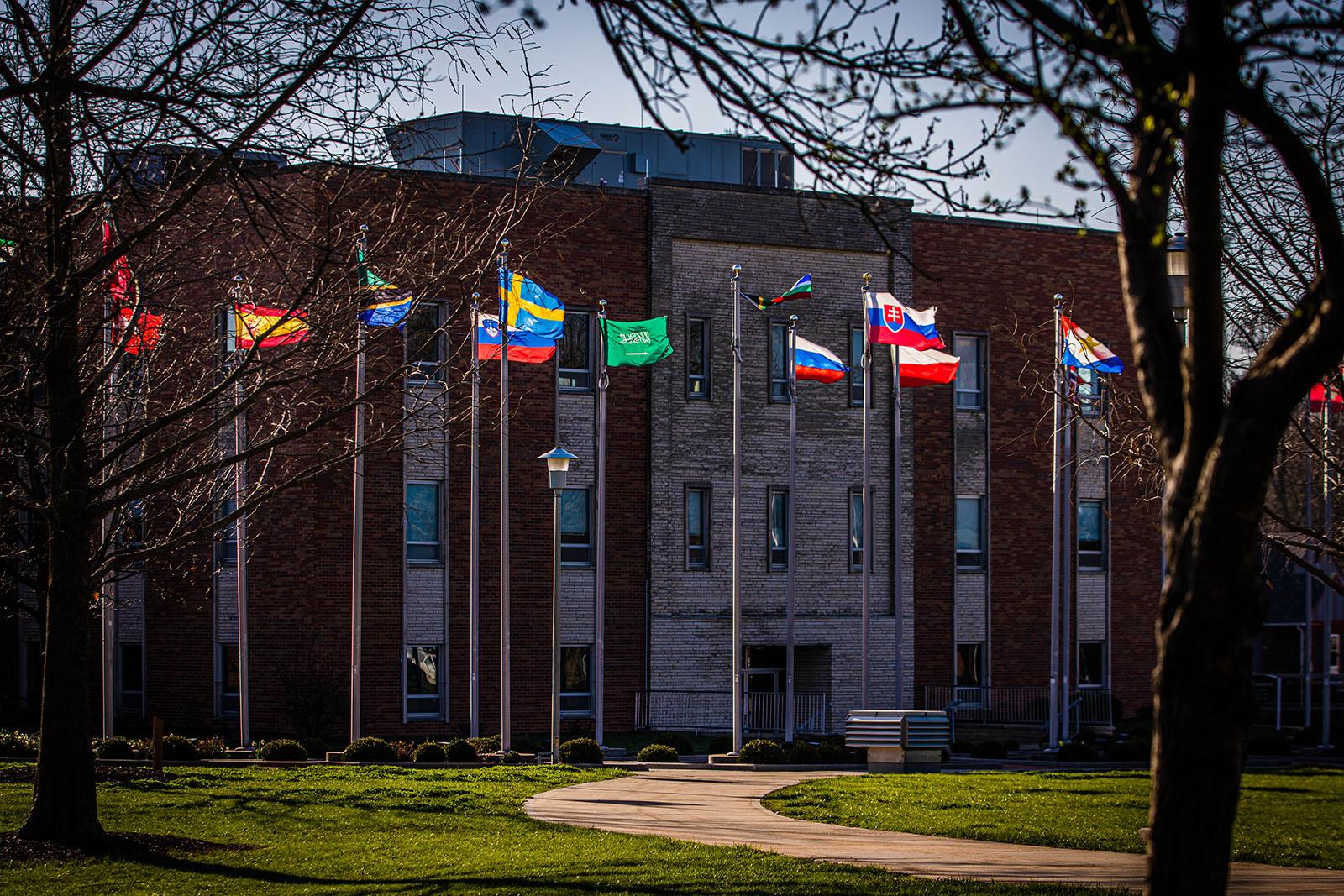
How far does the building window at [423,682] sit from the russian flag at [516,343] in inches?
386

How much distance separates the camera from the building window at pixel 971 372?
39.5 m

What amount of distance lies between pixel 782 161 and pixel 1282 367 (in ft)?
129

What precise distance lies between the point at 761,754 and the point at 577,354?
42.3ft

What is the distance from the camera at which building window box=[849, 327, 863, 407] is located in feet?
125

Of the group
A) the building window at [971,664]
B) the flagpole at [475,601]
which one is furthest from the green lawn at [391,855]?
the building window at [971,664]

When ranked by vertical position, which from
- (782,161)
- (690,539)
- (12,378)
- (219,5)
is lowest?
(690,539)

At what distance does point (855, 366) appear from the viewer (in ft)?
125

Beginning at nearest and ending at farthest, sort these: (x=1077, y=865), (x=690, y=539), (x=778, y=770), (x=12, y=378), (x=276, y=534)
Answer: (x=1077, y=865)
(x=12, y=378)
(x=778, y=770)
(x=276, y=534)
(x=690, y=539)

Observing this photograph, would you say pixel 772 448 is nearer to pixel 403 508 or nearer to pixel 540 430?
pixel 540 430

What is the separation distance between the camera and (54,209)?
11.5 metres

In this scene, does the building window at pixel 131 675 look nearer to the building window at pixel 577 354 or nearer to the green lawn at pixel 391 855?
the building window at pixel 577 354

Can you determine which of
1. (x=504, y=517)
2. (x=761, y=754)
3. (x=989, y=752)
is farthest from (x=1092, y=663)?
(x=504, y=517)

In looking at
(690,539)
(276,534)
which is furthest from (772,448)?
(276,534)

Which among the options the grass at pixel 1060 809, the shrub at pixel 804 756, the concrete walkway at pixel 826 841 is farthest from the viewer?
the shrub at pixel 804 756
